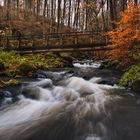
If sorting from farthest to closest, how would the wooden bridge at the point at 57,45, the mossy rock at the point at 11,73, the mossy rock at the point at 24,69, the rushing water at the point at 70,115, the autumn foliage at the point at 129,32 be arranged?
the wooden bridge at the point at 57,45 < the autumn foliage at the point at 129,32 < the mossy rock at the point at 24,69 < the mossy rock at the point at 11,73 < the rushing water at the point at 70,115

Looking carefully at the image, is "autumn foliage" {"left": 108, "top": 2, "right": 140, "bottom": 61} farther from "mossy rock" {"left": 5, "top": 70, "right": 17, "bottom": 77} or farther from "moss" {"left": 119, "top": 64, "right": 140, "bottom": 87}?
"mossy rock" {"left": 5, "top": 70, "right": 17, "bottom": 77}

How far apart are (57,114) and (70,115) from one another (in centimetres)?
49

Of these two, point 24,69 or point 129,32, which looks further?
point 24,69

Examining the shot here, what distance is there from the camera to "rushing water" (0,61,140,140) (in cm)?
709

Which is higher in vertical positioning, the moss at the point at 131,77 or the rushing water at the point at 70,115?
the moss at the point at 131,77

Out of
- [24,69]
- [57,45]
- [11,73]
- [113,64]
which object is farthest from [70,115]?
[113,64]

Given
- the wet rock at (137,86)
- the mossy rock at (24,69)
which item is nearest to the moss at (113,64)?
the mossy rock at (24,69)

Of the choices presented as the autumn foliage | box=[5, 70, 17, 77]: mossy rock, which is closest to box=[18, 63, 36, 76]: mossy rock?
box=[5, 70, 17, 77]: mossy rock

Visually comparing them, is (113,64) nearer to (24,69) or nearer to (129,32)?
(129,32)

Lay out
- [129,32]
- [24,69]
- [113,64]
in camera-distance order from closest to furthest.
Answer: [129,32] < [24,69] < [113,64]

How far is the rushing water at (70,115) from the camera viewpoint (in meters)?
7.09

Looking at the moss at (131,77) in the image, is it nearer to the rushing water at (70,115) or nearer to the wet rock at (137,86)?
the wet rock at (137,86)

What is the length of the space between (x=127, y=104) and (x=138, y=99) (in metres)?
0.91

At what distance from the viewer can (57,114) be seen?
8.84m
